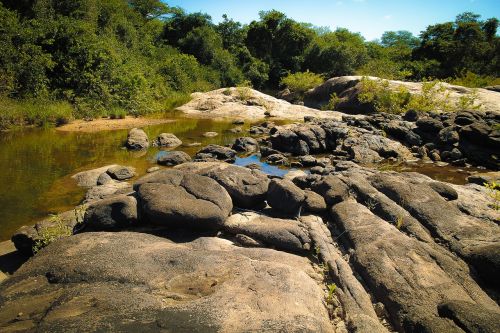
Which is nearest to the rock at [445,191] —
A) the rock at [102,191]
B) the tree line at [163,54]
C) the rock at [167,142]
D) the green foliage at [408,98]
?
the rock at [102,191]

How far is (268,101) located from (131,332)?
25.1m

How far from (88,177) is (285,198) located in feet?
20.9

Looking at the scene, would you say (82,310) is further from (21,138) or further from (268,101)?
(268,101)

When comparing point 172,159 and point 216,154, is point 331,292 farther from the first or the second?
point 216,154

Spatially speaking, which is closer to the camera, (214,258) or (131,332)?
(131,332)

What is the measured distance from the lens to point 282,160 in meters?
13.5

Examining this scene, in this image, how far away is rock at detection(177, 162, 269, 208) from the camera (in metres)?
7.14

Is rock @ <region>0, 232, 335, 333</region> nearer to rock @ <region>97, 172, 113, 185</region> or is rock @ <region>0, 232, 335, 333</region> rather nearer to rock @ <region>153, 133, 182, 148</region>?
rock @ <region>97, 172, 113, 185</region>

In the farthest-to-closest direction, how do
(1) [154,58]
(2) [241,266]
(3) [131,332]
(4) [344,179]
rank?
(1) [154,58]
(4) [344,179]
(2) [241,266]
(3) [131,332]

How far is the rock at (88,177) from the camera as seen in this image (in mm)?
9926

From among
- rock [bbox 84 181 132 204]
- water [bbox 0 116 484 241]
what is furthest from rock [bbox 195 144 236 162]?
rock [bbox 84 181 132 204]

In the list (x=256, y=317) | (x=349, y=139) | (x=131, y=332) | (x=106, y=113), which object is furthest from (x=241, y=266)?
(x=106, y=113)

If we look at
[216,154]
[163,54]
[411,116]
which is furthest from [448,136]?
[163,54]

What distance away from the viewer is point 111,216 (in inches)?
241
